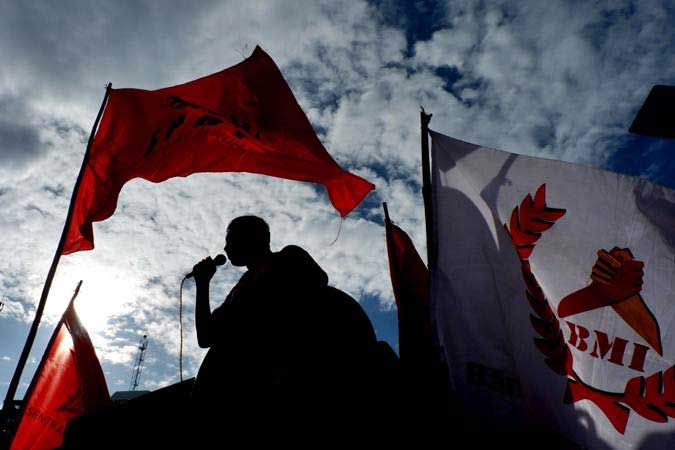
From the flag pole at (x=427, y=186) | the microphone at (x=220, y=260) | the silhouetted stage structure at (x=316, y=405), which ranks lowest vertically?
the silhouetted stage structure at (x=316, y=405)

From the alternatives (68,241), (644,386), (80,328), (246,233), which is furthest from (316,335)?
(80,328)

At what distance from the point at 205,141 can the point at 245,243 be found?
1.53 meters

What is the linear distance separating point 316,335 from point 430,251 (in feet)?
4.12

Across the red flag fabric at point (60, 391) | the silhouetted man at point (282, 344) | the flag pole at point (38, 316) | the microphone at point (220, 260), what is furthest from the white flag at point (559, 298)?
the red flag fabric at point (60, 391)

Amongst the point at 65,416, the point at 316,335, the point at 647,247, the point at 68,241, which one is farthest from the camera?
the point at 65,416

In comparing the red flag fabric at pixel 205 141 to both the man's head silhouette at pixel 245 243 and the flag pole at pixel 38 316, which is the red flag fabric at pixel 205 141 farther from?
the man's head silhouette at pixel 245 243

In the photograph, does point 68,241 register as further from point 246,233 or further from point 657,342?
point 657,342

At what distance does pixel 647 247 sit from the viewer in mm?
2855

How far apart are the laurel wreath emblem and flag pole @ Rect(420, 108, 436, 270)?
64 centimetres

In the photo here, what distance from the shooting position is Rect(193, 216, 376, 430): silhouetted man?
2139 millimetres

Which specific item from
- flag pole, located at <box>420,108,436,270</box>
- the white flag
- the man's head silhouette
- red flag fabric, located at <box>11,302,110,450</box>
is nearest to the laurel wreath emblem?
the white flag

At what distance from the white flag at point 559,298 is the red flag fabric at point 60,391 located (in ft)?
17.1

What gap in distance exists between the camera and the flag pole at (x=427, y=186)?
10.2 feet

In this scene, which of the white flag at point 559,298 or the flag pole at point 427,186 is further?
the flag pole at point 427,186
